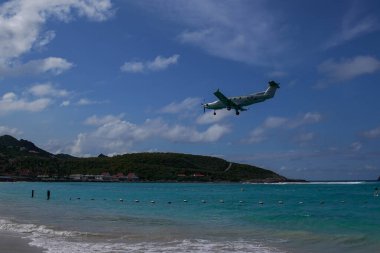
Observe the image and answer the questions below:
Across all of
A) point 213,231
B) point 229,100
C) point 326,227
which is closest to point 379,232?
point 326,227

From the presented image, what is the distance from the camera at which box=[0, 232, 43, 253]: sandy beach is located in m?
18.9

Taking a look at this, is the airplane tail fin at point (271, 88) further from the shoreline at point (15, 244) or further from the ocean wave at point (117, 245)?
the shoreline at point (15, 244)

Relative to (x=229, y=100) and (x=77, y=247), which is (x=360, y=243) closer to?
(x=77, y=247)

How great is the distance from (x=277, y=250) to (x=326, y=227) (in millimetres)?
11986

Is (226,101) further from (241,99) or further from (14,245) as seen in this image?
(14,245)

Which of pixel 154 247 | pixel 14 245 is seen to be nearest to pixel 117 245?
pixel 154 247

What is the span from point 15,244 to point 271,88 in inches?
852

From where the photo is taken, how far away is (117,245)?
2116 centimetres

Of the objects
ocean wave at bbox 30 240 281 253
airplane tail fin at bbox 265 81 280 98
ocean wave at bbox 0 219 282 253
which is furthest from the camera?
airplane tail fin at bbox 265 81 280 98

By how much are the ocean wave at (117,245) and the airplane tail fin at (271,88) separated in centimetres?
1498

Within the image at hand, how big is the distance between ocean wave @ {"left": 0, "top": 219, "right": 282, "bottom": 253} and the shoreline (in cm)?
31

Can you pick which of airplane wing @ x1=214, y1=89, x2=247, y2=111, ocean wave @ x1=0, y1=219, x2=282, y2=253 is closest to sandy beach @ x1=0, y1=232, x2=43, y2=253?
ocean wave @ x1=0, y1=219, x2=282, y2=253

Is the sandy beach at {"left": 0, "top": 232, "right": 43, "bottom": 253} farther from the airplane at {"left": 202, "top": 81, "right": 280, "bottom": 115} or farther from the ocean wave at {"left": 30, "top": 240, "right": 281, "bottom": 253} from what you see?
the airplane at {"left": 202, "top": 81, "right": 280, "bottom": 115}

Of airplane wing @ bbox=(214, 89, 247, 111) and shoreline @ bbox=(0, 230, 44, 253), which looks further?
airplane wing @ bbox=(214, 89, 247, 111)
